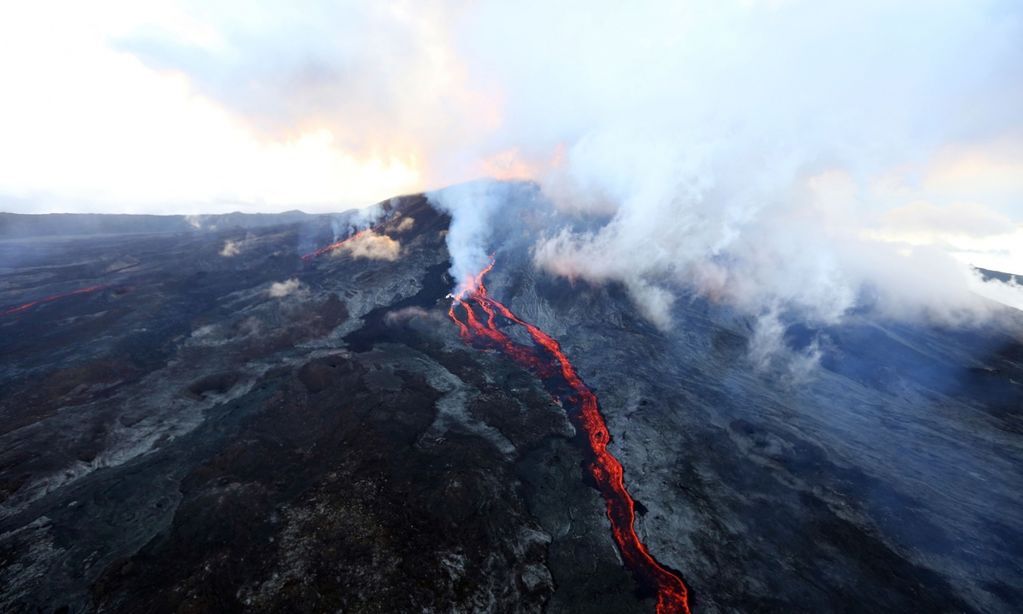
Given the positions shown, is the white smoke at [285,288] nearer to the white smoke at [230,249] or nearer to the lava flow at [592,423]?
the lava flow at [592,423]

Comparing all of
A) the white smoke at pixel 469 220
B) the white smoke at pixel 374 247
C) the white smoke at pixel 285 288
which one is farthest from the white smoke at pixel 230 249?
the white smoke at pixel 469 220

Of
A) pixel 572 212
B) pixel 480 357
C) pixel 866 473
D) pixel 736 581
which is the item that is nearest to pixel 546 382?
pixel 480 357

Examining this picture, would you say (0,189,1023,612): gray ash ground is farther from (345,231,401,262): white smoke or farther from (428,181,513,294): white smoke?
(345,231,401,262): white smoke

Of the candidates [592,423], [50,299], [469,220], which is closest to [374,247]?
[469,220]

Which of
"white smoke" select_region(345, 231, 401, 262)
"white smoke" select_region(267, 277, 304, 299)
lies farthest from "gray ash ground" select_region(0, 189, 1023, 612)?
"white smoke" select_region(345, 231, 401, 262)

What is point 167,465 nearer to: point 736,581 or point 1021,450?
point 736,581

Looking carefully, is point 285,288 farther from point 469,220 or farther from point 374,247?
point 469,220
